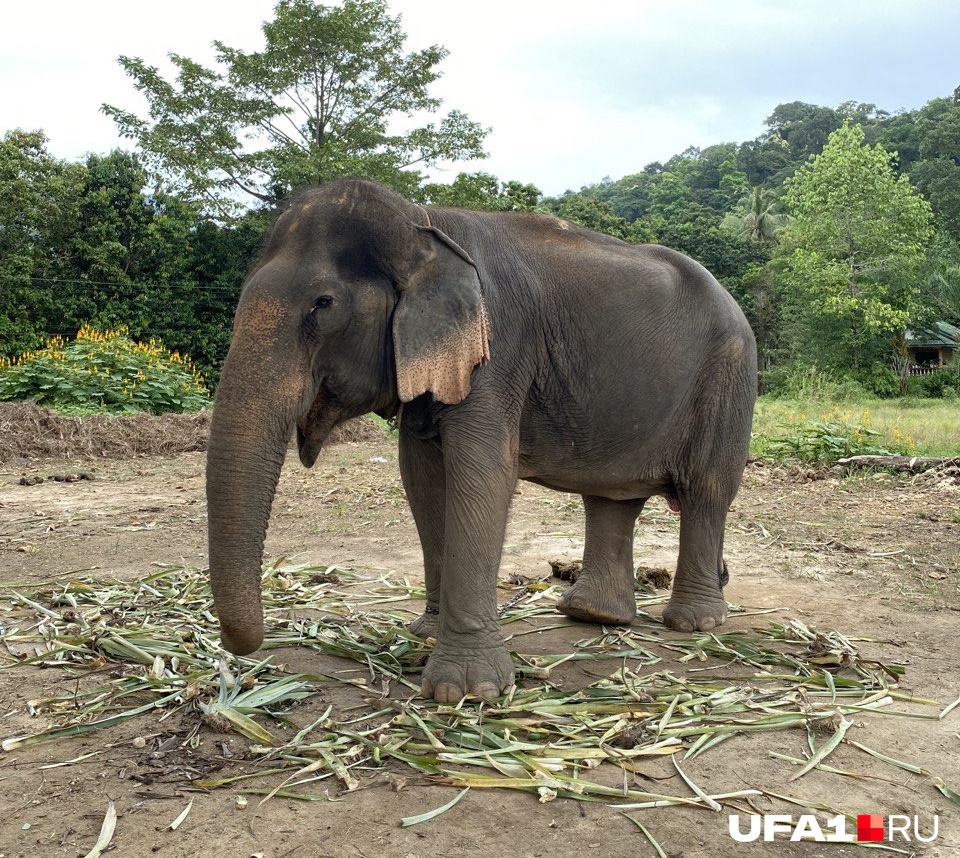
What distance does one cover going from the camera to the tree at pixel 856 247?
37438 millimetres

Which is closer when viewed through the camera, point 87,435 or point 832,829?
point 832,829

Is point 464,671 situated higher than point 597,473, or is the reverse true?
point 597,473

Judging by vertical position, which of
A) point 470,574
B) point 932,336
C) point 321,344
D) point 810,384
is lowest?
point 810,384

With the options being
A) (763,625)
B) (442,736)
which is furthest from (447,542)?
(763,625)

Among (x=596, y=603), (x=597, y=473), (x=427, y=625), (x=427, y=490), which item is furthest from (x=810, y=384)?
(x=427, y=490)

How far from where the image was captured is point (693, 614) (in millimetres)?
5195

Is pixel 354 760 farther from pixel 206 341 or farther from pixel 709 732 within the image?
pixel 206 341

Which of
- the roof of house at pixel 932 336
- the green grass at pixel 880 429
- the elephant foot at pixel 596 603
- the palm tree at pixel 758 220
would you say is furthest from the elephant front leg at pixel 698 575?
the palm tree at pixel 758 220

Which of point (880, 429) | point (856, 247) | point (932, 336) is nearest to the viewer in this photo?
point (880, 429)

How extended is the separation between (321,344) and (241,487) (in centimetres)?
68

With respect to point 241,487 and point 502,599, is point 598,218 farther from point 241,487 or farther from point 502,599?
point 241,487

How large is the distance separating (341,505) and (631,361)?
500 cm

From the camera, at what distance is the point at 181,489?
1042 cm

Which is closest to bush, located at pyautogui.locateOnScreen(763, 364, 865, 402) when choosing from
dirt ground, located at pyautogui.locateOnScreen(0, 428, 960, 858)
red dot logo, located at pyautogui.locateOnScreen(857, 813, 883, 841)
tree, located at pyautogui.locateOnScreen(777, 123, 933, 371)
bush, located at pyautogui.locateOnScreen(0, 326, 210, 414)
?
tree, located at pyautogui.locateOnScreen(777, 123, 933, 371)
